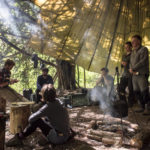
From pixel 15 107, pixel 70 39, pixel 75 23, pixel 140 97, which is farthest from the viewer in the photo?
pixel 70 39

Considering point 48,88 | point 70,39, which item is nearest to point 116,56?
point 70,39

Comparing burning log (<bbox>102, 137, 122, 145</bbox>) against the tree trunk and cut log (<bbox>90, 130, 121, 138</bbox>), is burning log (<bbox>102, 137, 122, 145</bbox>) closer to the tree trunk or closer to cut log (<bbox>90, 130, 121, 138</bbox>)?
cut log (<bbox>90, 130, 121, 138</bbox>)

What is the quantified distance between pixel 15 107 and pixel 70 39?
2623 mm

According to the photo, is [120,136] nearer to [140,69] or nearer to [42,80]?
[140,69]

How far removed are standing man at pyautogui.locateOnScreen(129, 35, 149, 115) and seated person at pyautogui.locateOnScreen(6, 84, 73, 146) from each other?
1.92 m

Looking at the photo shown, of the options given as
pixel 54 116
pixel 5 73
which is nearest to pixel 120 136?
pixel 54 116

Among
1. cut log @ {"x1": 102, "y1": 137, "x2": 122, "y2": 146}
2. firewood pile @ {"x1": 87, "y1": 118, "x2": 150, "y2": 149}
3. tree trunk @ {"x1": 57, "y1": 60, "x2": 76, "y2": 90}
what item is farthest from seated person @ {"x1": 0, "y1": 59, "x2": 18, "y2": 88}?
tree trunk @ {"x1": 57, "y1": 60, "x2": 76, "y2": 90}

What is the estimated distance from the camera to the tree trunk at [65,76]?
689 centimetres

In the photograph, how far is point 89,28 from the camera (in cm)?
412

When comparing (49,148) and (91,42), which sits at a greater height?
(91,42)

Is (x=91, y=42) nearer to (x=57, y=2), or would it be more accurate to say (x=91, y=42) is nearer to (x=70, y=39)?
(x=70, y=39)

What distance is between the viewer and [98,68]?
16.0ft

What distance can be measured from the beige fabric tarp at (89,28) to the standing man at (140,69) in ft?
2.12

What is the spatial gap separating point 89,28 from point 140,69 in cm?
174
